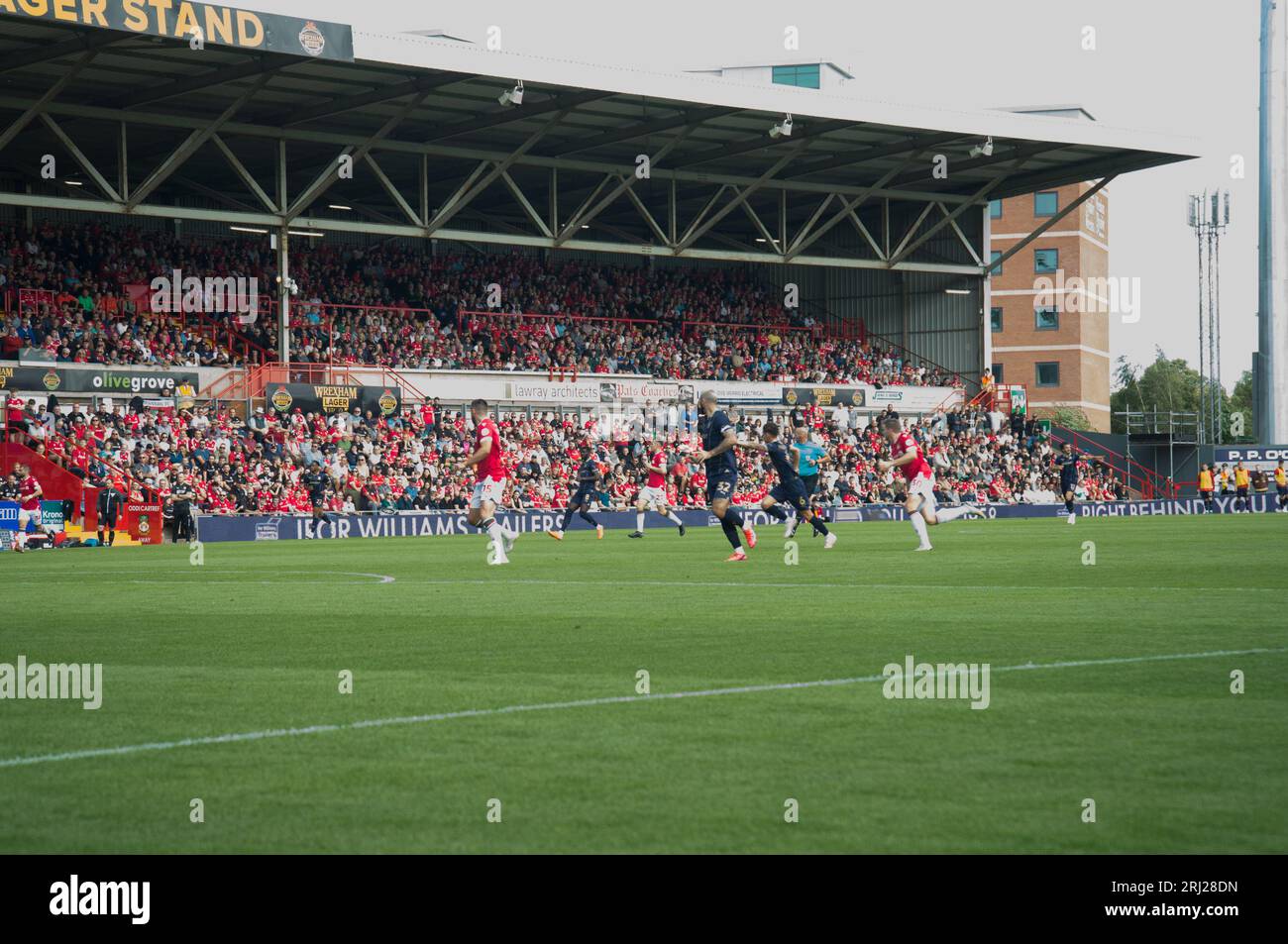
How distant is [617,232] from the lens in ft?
195

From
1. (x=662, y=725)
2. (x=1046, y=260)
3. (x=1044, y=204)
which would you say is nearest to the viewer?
(x=662, y=725)

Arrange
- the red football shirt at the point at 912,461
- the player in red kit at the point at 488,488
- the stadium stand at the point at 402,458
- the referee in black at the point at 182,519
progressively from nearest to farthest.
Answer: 1. the player in red kit at the point at 488,488
2. the red football shirt at the point at 912,461
3. the referee in black at the point at 182,519
4. the stadium stand at the point at 402,458

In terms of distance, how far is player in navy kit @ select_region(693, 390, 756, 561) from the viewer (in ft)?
73.4

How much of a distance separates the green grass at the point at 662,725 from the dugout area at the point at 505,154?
28.8 metres

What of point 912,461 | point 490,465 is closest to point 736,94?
point 912,461

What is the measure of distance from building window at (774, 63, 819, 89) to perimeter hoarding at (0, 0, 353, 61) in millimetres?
48028

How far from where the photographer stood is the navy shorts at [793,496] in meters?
26.5

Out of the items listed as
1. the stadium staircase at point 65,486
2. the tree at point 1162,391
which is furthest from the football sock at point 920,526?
the tree at point 1162,391

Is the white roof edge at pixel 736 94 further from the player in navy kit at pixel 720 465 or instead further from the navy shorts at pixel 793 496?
the player in navy kit at pixel 720 465

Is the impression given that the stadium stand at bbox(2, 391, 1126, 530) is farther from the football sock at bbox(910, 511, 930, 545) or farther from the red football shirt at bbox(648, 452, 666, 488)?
the football sock at bbox(910, 511, 930, 545)

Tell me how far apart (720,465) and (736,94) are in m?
28.2

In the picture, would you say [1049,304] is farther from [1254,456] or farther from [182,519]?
[182,519]

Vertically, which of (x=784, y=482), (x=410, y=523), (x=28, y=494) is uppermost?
(x=784, y=482)

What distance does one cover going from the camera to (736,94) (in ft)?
162
